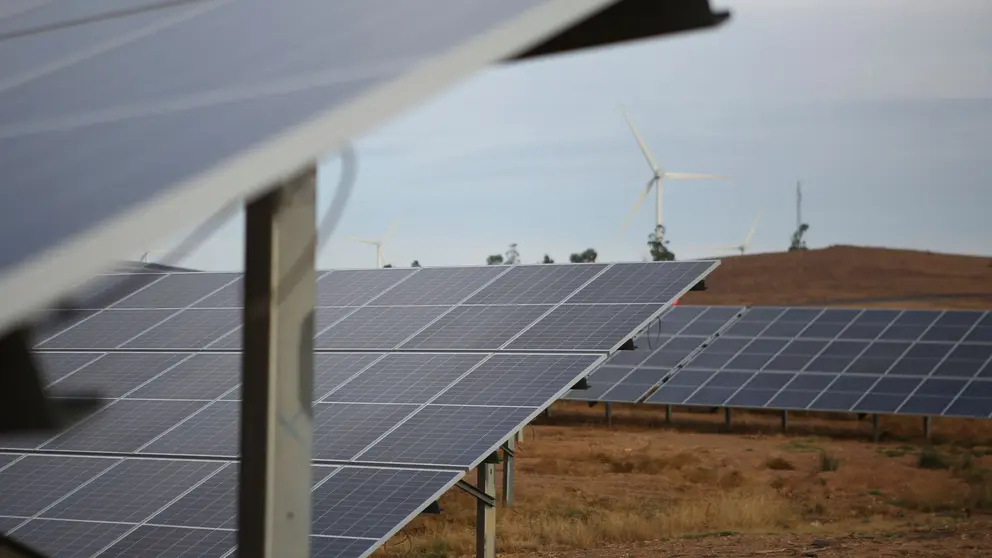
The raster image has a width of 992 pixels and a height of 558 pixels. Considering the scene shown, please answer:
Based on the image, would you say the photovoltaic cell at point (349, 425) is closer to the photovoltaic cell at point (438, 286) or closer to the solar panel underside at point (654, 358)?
the photovoltaic cell at point (438, 286)

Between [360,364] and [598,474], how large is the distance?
55.3 feet

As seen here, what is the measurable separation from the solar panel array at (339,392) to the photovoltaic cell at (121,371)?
0.11 ft

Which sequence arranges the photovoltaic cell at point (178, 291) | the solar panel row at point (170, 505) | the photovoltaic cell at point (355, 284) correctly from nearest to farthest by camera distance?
1. the solar panel row at point (170, 505)
2. the photovoltaic cell at point (355, 284)
3. the photovoltaic cell at point (178, 291)

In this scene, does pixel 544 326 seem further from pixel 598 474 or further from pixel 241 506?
pixel 598 474

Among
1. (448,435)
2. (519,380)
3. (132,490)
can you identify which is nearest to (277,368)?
(132,490)

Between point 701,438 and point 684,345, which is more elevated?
point 684,345

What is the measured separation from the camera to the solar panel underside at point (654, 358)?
3897cm

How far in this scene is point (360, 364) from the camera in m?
16.3

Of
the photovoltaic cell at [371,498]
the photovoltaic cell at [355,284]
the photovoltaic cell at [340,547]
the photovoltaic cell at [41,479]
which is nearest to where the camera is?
the photovoltaic cell at [340,547]

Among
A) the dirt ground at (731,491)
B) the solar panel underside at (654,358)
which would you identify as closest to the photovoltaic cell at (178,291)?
the dirt ground at (731,491)

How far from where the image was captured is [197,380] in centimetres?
1579

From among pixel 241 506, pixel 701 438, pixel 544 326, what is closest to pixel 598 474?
pixel 701 438

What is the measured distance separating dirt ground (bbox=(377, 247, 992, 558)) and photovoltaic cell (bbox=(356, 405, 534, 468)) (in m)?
6.75

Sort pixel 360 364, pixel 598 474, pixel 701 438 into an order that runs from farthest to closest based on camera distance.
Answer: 1. pixel 701 438
2. pixel 598 474
3. pixel 360 364
